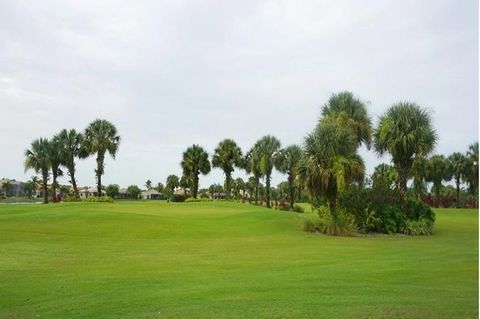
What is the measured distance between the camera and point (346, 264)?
54.1ft

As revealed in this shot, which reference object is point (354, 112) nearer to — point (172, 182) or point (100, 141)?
point (100, 141)

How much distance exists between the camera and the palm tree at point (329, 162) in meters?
31.9

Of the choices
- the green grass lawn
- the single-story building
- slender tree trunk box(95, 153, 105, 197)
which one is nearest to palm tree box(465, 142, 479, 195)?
the green grass lawn

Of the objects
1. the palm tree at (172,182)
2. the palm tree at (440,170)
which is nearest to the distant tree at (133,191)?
the palm tree at (172,182)

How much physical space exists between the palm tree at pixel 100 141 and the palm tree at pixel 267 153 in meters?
19.2

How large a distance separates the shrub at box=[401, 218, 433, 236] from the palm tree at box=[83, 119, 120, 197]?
44183mm

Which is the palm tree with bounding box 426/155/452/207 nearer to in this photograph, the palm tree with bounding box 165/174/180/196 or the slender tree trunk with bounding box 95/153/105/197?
the slender tree trunk with bounding box 95/153/105/197

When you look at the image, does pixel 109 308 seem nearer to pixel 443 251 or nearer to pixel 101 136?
pixel 443 251

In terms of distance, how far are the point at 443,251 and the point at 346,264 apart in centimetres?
661

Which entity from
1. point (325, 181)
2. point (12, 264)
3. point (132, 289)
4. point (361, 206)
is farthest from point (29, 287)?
point (361, 206)

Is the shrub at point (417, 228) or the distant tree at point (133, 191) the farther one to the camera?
the distant tree at point (133, 191)

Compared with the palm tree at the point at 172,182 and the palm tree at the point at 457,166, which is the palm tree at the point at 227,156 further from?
the palm tree at the point at 172,182

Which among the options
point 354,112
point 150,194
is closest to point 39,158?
point 354,112

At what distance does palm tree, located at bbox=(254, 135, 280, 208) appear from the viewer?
68438 mm
